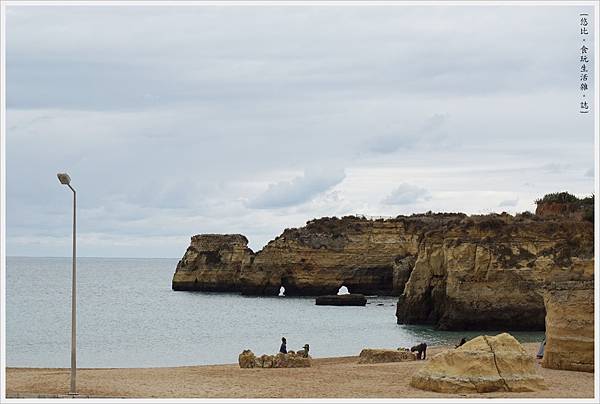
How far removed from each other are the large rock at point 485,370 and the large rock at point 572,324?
302cm

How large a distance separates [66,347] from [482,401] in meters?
28.8

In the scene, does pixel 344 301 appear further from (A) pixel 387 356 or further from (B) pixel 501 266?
(A) pixel 387 356

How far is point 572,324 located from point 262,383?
8.25 m

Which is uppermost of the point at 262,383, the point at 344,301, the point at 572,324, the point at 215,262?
the point at 215,262

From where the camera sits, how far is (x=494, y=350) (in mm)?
21922

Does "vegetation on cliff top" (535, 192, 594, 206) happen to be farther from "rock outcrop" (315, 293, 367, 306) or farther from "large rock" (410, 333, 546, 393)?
"large rock" (410, 333, 546, 393)

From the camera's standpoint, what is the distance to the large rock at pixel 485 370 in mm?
21578

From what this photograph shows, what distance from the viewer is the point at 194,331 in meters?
52.1

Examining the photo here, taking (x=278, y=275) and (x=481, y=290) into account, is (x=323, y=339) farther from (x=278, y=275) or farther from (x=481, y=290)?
(x=278, y=275)

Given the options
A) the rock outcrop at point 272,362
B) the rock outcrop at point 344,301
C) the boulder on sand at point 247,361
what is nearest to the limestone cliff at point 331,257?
the rock outcrop at point 344,301

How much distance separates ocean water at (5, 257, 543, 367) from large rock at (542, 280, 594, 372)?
15.4 metres

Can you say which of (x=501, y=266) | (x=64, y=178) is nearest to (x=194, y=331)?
(x=501, y=266)

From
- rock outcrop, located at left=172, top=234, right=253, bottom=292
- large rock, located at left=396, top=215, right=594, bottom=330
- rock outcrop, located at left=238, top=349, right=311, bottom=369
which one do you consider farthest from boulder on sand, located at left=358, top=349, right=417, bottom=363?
rock outcrop, located at left=172, top=234, right=253, bottom=292

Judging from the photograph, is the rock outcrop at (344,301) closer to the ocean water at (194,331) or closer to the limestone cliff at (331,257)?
the ocean water at (194,331)
